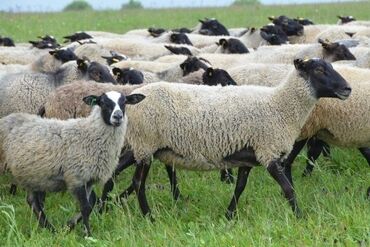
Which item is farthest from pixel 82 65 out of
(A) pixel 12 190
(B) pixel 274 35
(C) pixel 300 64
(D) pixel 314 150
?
(B) pixel 274 35

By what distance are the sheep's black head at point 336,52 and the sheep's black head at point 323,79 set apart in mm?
2818

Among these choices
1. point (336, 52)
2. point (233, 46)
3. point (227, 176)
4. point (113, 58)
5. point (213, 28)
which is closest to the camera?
point (227, 176)

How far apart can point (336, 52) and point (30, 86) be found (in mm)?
4049

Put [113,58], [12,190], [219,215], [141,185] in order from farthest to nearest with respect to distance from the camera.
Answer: [113,58], [12,190], [141,185], [219,215]

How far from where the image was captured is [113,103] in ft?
19.3

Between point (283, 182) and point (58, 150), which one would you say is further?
point (283, 182)

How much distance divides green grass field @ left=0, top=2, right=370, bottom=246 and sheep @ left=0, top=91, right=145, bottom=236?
0.30 metres

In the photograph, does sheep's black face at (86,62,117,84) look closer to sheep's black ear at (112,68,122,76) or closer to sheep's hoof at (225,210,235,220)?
sheep's black ear at (112,68,122,76)

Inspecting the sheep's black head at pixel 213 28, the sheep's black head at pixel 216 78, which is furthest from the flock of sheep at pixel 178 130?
the sheep's black head at pixel 213 28

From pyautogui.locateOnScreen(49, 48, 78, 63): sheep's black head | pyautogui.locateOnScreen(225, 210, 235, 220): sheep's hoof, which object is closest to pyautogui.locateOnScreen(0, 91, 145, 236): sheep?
pyautogui.locateOnScreen(225, 210, 235, 220): sheep's hoof

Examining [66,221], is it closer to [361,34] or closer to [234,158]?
[234,158]

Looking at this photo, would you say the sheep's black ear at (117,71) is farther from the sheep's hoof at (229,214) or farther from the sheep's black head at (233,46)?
the sheep's black head at (233,46)

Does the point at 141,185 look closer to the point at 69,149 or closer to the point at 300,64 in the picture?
→ the point at 69,149

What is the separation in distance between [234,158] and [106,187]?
54.3 inches
